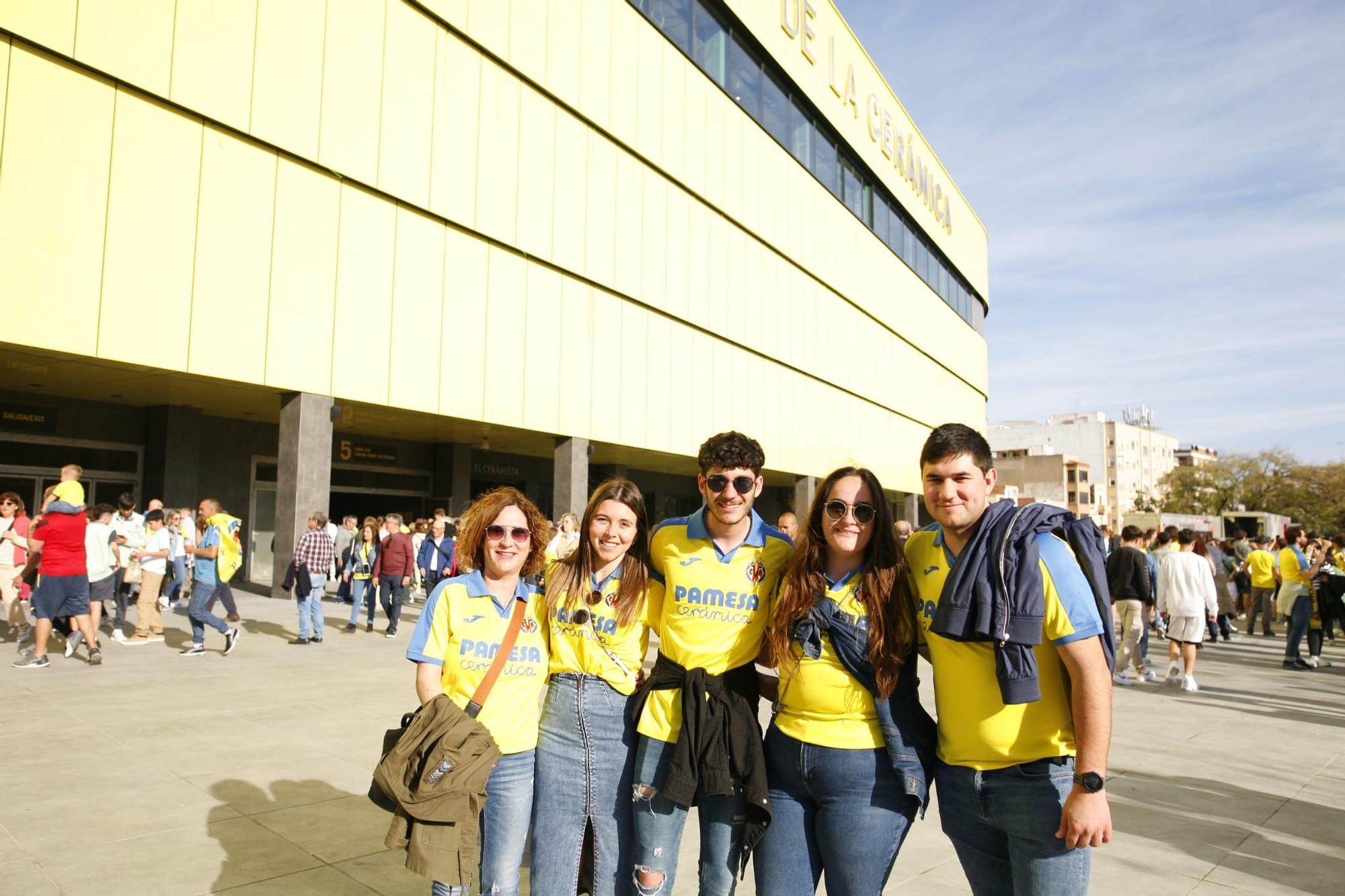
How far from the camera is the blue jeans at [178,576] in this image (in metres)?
13.5

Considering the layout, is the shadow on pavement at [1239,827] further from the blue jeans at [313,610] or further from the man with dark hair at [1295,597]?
the blue jeans at [313,610]

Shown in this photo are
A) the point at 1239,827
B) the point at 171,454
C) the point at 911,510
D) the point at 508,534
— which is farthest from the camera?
the point at 911,510

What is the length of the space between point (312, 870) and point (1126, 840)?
4265 millimetres

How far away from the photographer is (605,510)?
3146mm

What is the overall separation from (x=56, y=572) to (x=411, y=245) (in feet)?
31.0

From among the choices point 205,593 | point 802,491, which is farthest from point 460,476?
point 205,593

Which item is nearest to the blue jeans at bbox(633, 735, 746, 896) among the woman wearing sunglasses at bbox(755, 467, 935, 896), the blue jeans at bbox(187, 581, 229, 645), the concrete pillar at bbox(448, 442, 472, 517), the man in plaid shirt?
the woman wearing sunglasses at bbox(755, 467, 935, 896)

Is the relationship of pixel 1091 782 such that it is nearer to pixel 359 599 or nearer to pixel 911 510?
A: pixel 359 599

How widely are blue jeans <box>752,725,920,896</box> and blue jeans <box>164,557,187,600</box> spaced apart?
1323 cm

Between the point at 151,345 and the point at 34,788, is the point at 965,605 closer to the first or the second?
the point at 34,788

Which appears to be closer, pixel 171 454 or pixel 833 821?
pixel 833 821

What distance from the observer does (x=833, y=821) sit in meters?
2.67

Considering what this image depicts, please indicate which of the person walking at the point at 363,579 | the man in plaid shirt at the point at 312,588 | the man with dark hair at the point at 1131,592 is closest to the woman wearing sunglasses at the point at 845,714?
the man with dark hair at the point at 1131,592

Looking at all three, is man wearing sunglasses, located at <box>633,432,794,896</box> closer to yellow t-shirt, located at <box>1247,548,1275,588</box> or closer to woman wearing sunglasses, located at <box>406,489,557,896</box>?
woman wearing sunglasses, located at <box>406,489,557,896</box>
